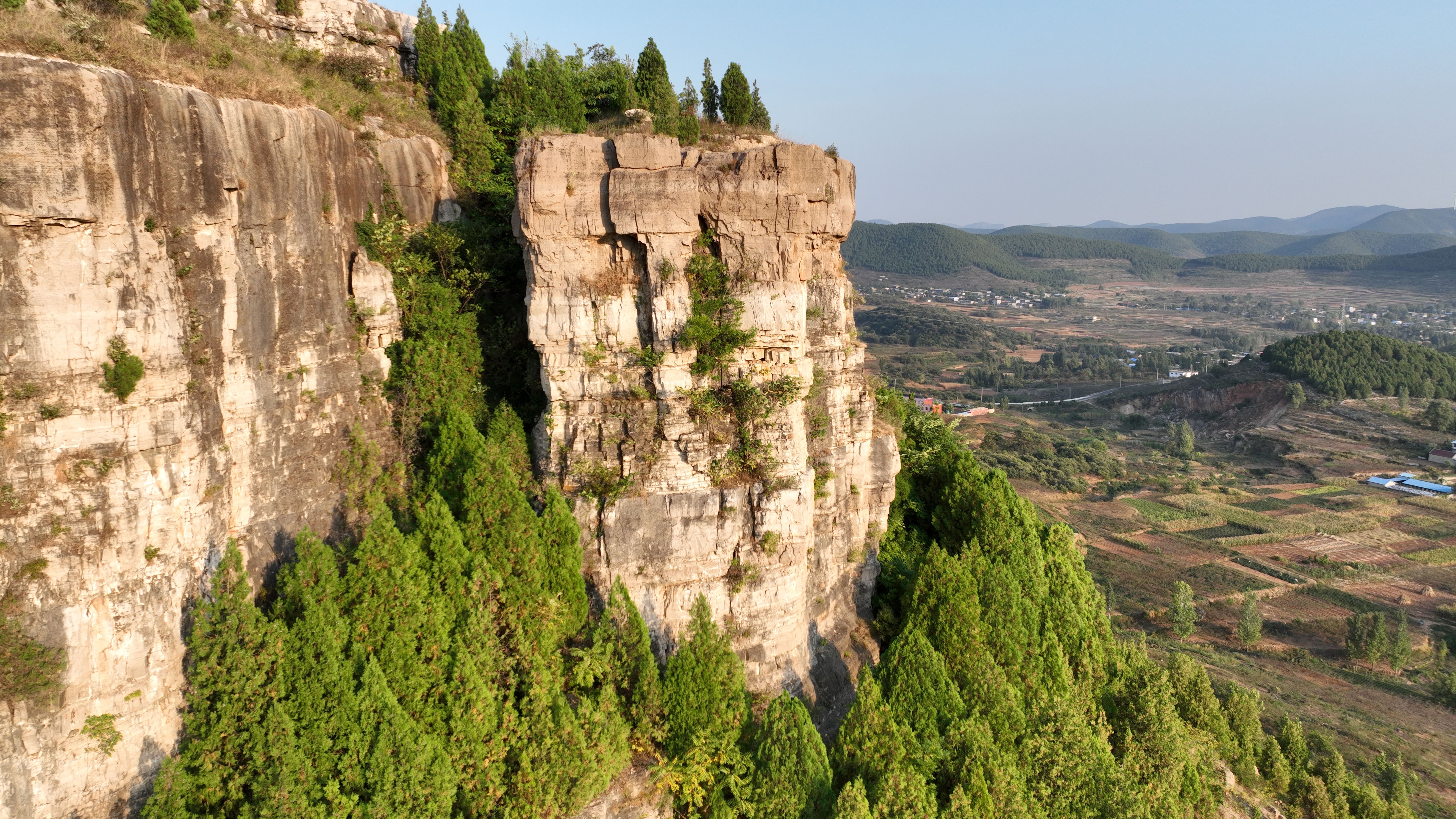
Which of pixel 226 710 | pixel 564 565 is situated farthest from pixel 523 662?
pixel 226 710

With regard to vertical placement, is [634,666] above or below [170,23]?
below

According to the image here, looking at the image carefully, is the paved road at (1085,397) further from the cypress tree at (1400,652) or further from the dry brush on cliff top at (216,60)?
the dry brush on cliff top at (216,60)

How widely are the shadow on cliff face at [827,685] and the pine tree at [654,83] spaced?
62.4 ft

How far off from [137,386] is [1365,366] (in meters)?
157

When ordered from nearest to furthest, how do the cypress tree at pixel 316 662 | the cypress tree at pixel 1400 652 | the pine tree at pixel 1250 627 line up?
1. the cypress tree at pixel 316 662
2. the cypress tree at pixel 1400 652
3. the pine tree at pixel 1250 627

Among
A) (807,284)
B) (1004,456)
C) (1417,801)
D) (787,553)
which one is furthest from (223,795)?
(1004,456)

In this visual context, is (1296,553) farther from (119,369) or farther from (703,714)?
(119,369)

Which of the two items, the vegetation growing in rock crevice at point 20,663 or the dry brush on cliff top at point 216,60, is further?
the dry brush on cliff top at point 216,60

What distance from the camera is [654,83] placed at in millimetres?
28969

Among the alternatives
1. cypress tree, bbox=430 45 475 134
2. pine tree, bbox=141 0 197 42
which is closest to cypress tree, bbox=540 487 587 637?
cypress tree, bbox=430 45 475 134

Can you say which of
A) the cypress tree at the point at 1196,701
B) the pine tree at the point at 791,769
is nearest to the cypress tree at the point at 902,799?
the pine tree at the point at 791,769

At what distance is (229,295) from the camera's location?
687 inches

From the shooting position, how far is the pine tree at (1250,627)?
2258 inches

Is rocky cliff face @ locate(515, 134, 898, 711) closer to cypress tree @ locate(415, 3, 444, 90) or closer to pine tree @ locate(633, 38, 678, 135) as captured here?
pine tree @ locate(633, 38, 678, 135)
